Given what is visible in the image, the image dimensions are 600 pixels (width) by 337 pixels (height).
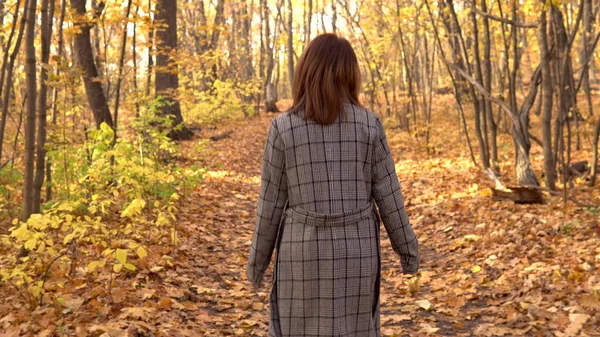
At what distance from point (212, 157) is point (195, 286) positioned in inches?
317

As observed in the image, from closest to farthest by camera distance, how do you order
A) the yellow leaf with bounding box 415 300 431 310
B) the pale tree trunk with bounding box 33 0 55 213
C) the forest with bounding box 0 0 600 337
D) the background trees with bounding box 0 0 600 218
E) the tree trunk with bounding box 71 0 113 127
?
the forest with bounding box 0 0 600 337
the yellow leaf with bounding box 415 300 431 310
the pale tree trunk with bounding box 33 0 55 213
the background trees with bounding box 0 0 600 218
the tree trunk with bounding box 71 0 113 127

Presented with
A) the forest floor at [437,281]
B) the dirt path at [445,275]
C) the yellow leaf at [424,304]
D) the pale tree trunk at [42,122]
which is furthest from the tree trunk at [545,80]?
the pale tree trunk at [42,122]

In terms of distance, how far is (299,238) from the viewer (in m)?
2.37

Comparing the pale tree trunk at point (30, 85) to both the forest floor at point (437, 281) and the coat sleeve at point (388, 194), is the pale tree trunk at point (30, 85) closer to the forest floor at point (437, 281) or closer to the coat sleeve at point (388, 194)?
the forest floor at point (437, 281)

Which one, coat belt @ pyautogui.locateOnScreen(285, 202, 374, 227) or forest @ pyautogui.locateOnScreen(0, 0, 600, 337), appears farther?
forest @ pyautogui.locateOnScreen(0, 0, 600, 337)

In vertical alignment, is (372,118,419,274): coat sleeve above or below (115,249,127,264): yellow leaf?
above

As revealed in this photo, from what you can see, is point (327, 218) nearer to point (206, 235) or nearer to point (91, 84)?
point (206, 235)

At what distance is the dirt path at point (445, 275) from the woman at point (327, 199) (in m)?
1.86

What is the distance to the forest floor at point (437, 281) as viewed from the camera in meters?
4.04

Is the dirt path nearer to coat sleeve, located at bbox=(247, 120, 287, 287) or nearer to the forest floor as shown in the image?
the forest floor

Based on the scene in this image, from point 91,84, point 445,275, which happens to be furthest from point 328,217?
point 91,84

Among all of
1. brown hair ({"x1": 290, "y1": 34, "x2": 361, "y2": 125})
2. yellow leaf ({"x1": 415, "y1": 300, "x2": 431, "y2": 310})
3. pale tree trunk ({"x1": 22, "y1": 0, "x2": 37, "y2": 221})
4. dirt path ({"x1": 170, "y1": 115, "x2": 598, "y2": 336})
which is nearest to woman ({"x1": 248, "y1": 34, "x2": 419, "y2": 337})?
brown hair ({"x1": 290, "y1": 34, "x2": 361, "y2": 125})

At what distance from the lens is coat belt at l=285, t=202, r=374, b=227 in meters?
2.34

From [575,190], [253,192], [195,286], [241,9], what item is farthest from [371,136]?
[241,9]
